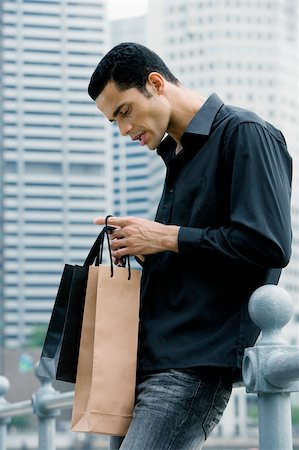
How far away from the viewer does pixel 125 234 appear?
1.30 metres

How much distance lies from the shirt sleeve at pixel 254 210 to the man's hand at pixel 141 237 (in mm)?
18

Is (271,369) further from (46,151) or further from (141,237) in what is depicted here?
(46,151)

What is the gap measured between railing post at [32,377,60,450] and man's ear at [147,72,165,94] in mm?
1170

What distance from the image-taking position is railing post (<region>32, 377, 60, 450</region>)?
2.26m

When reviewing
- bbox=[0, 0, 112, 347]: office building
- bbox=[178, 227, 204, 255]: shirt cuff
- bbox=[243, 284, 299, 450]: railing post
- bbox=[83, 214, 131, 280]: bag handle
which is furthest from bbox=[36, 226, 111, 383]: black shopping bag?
bbox=[0, 0, 112, 347]: office building

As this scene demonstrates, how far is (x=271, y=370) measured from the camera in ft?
3.67

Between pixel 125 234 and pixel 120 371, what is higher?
pixel 125 234

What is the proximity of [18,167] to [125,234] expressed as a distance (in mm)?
53581

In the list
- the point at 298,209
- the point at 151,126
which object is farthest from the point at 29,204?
the point at 151,126

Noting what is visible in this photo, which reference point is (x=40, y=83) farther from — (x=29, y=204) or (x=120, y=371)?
(x=120, y=371)

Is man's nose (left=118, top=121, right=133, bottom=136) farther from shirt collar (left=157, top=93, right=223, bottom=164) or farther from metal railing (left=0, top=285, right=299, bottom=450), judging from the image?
metal railing (left=0, top=285, right=299, bottom=450)

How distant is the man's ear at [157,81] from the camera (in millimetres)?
1324

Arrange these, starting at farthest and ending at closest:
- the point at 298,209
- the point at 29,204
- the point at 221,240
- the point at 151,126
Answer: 1. the point at 29,204
2. the point at 298,209
3. the point at 151,126
4. the point at 221,240

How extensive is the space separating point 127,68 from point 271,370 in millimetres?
464
